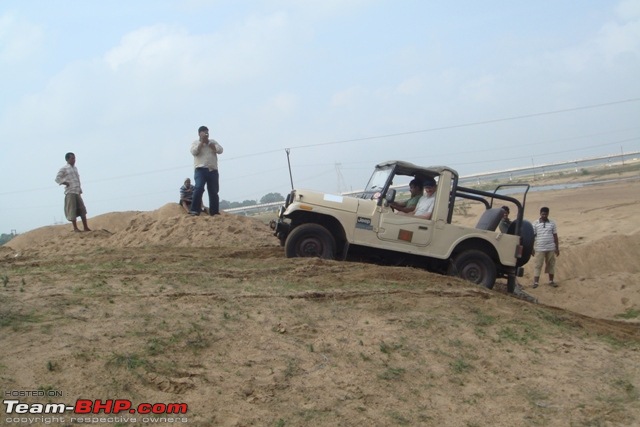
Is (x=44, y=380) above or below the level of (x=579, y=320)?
above

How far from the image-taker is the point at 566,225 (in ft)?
63.7

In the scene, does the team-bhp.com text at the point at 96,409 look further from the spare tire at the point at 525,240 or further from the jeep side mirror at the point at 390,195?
the spare tire at the point at 525,240

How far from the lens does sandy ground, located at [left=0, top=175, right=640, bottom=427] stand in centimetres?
489

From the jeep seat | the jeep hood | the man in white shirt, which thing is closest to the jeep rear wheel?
the jeep seat

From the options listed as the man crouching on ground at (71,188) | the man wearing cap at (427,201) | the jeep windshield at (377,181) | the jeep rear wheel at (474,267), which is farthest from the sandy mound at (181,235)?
the jeep rear wheel at (474,267)

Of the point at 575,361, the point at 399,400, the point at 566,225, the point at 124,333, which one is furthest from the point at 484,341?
the point at 566,225

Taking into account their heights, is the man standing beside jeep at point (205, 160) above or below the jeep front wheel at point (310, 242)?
above

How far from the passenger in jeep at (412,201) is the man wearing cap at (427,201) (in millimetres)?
99

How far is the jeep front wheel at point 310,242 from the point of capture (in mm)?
9703

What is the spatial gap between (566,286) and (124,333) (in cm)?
962

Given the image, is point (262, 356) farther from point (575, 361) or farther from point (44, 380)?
point (575, 361)

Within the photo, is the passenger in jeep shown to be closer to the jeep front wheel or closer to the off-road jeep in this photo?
the off-road jeep

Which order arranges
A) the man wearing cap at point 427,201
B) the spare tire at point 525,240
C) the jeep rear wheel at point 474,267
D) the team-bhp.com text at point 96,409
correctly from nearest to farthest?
the team-bhp.com text at point 96,409 < the man wearing cap at point 427,201 < the jeep rear wheel at point 474,267 < the spare tire at point 525,240

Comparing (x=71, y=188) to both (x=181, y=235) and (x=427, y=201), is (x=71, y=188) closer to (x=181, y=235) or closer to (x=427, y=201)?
(x=181, y=235)
